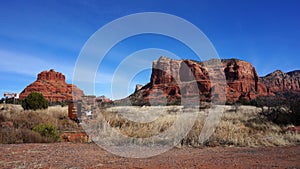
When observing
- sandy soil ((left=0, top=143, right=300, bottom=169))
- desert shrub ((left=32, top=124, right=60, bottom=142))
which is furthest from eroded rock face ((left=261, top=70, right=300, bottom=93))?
sandy soil ((left=0, top=143, right=300, bottom=169))

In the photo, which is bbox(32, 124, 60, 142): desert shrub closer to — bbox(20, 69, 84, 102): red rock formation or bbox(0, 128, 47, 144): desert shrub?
bbox(0, 128, 47, 144): desert shrub

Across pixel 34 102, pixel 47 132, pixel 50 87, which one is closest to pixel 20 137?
pixel 47 132

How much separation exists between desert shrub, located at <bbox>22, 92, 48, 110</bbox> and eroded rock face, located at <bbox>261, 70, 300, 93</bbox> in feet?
294

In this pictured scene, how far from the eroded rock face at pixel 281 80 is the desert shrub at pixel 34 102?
8953 cm

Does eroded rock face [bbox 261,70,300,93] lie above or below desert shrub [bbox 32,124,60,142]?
above

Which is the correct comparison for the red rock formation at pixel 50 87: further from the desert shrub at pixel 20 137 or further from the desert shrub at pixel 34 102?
the desert shrub at pixel 20 137

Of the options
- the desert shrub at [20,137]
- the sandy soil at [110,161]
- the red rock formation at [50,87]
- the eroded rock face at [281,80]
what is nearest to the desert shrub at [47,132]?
the desert shrub at [20,137]

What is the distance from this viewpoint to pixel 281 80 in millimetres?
103500

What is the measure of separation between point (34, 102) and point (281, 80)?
10175 cm

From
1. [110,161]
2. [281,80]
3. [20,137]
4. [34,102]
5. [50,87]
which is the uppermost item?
[281,80]

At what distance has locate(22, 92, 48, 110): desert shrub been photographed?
21.4 meters

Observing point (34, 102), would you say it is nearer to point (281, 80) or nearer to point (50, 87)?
point (50, 87)

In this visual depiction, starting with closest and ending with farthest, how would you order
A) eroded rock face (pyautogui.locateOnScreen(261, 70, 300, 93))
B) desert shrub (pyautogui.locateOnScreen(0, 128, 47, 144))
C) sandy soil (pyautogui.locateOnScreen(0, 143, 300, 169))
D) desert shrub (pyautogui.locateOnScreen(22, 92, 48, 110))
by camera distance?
sandy soil (pyautogui.locateOnScreen(0, 143, 300, 169)) → desert shrub (pyautogui.locateOnScreen(0, 128, 47, 144)) → desert shrub (pyautogui.locateOnScreen(22, 92, 48, 110)) → eroded rock face (pyautogui.locateOnScreen(261, 70, 300, 93))

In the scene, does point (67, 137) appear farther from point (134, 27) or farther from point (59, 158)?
point (134, 27)
